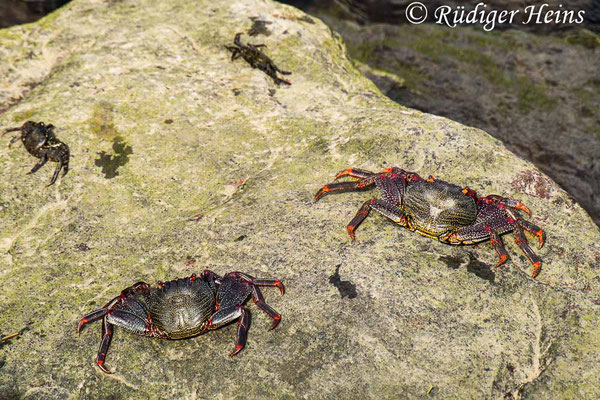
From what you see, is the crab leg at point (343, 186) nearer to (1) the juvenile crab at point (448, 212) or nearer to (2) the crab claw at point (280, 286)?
(1) the juvenile crab at point (448, 212)

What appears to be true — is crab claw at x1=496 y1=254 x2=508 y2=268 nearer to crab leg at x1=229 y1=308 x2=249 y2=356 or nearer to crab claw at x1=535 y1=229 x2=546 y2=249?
crab claw at x1=535 y1=229 x2=546 y2=249

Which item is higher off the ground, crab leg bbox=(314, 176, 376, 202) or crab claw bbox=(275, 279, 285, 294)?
crab leg bbox=(314, 176, 376, 202)

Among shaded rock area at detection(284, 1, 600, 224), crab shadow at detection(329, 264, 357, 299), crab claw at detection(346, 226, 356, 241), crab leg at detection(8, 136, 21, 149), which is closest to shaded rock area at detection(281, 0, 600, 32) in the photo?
shaded rock area at detection(284, 1, 600, 224)

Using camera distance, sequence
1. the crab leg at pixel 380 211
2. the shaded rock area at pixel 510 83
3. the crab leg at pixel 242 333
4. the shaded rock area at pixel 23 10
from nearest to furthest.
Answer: the crab leg at pixel 242 333 < the crab leg at pixel 380 211 < the shaded rock area at pixel 510 83 < the shaded rock area at pixel 23 10

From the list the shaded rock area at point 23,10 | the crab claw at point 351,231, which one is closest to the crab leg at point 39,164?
the crab claw at point 351,231

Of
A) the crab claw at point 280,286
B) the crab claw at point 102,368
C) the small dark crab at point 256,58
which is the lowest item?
the crab claw at point 102,368

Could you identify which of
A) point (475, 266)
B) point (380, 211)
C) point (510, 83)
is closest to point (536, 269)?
point (475, 266)

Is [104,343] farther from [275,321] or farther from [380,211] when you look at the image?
[380,211]
